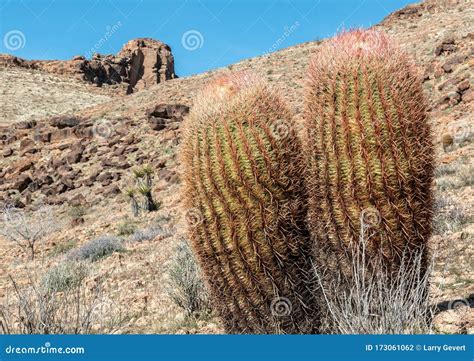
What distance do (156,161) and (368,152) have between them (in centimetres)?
1842

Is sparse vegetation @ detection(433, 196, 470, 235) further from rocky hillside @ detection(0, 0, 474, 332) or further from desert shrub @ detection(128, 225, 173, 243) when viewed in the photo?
desert shrub @ detection(128, 225, 173, 243)

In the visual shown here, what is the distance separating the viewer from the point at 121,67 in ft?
246

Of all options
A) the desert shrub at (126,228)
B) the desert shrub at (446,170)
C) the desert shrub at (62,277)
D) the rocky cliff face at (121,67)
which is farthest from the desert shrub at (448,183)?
the rocky cliff face at (121,67)

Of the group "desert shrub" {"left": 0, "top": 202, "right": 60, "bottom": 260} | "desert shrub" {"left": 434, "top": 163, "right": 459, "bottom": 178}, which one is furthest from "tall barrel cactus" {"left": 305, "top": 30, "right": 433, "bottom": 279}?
"desert shrub" {"left": 0, "top": 202, "right": 60, "bottom": 260}

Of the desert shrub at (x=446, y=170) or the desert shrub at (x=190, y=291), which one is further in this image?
the desert shrub at (x=446, y=170)

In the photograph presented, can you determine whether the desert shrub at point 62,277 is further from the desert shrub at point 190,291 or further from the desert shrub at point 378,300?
the desert shrub at point 378,300

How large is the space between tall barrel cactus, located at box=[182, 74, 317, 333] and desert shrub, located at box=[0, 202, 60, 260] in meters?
11.1

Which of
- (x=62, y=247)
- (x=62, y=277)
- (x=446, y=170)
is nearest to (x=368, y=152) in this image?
(x=62, y=277)

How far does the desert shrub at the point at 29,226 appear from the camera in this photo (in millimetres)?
15959

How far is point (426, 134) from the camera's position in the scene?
4359mm

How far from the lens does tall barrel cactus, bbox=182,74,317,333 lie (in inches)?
167

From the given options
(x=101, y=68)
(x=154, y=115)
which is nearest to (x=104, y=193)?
(x=154, y=115)

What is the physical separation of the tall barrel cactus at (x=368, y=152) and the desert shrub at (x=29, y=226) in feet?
38.4

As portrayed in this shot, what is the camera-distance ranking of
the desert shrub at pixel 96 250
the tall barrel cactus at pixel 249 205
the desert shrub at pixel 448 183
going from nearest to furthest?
the tall barrel cactus at pixel 249 205 → the desert shrub at pixel 448 183 → the desert shrub at pixel 96 250
